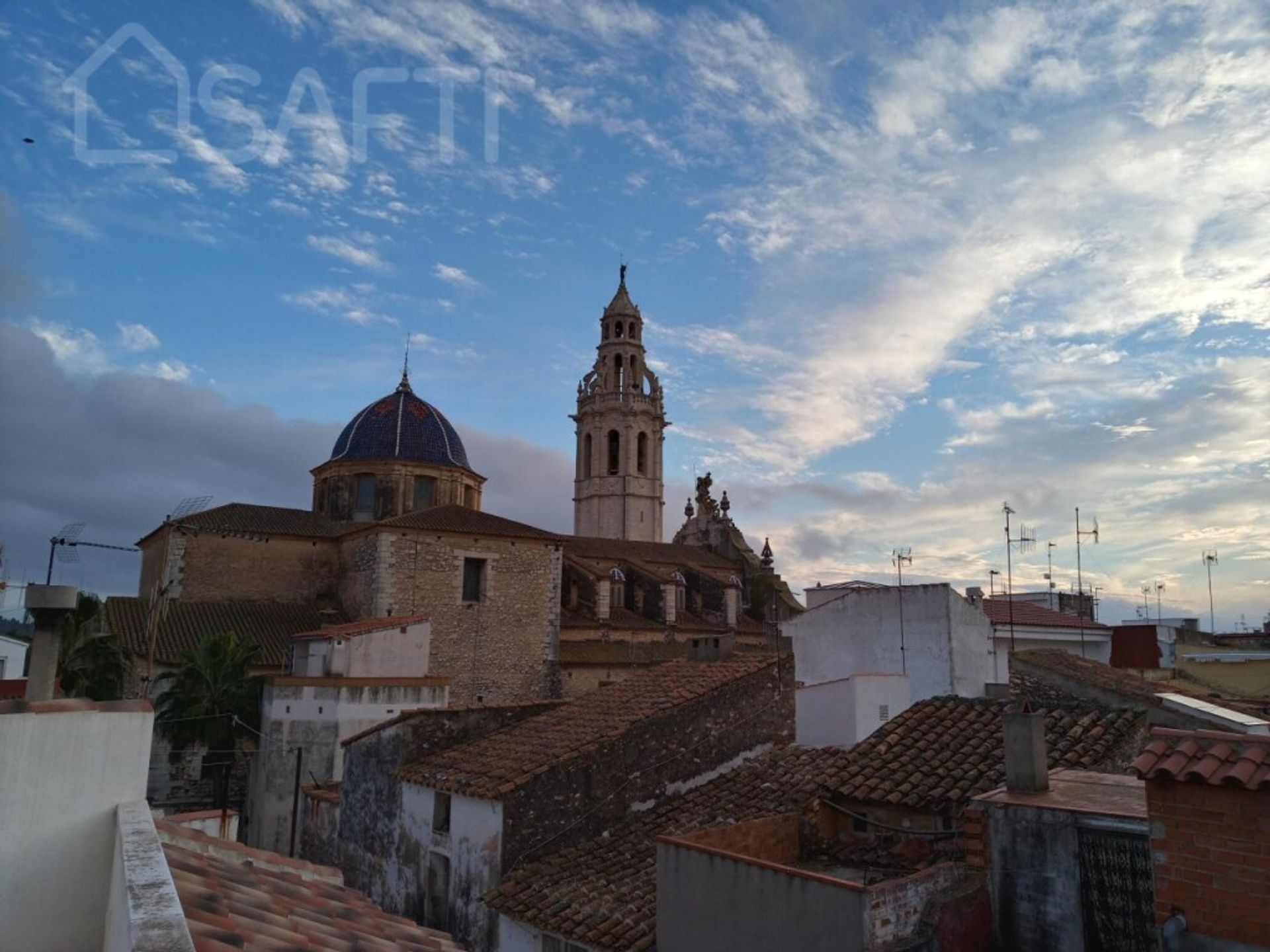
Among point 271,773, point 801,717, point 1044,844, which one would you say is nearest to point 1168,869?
point 1044,844

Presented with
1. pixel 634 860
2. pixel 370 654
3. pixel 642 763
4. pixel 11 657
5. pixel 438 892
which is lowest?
pixel 438 892

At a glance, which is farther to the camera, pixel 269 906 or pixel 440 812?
pixel 440 812

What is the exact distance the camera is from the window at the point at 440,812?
39.1ft

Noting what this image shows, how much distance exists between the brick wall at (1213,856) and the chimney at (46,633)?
7.20 metres

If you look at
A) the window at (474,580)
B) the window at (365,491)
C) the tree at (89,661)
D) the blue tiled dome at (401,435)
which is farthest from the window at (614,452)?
the tree at (89,661)

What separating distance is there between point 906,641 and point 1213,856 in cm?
932

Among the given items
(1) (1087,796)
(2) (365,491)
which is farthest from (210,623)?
(1) (1087,796)

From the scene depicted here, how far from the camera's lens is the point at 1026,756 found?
7.16 m

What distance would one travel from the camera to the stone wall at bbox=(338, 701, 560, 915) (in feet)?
41.7

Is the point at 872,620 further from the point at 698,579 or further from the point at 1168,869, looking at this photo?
the point at 698,579

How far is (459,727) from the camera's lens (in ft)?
45.4

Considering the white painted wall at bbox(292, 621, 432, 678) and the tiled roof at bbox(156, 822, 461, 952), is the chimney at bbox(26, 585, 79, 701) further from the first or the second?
the white painted wall at bbox(292, 621, 432, 678)

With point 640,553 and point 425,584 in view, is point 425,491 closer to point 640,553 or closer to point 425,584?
point 425,584

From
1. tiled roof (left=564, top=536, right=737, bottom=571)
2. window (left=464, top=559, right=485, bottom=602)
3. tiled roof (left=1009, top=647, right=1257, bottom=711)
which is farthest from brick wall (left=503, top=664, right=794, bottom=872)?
tiled roof (left=564, top=536, right=737, bottom=571)
